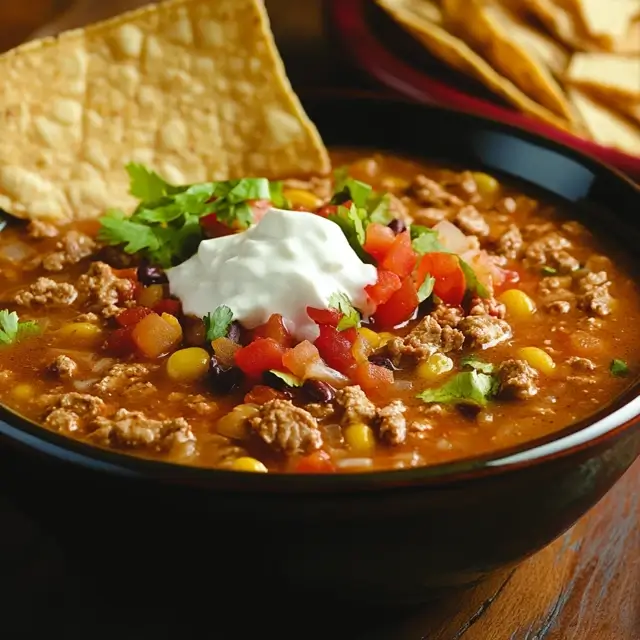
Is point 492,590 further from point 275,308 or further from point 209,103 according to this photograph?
point 209,103

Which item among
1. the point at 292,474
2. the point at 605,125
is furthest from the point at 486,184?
the point at 292,474

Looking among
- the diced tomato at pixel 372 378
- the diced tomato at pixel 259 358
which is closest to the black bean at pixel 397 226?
the diced tomato at pixel 372 378

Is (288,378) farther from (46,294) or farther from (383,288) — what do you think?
(46,294)

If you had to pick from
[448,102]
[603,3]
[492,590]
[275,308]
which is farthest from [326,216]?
[603,3]

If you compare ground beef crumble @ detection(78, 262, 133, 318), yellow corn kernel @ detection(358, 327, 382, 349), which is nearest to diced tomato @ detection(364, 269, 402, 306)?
yellow corn kernel @ detection(358, 327, 382, 349)

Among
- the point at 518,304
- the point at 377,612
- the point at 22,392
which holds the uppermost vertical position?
the point at 518,304

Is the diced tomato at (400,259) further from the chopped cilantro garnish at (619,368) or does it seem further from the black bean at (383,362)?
the chopped cilantro garnish at (619,368)
